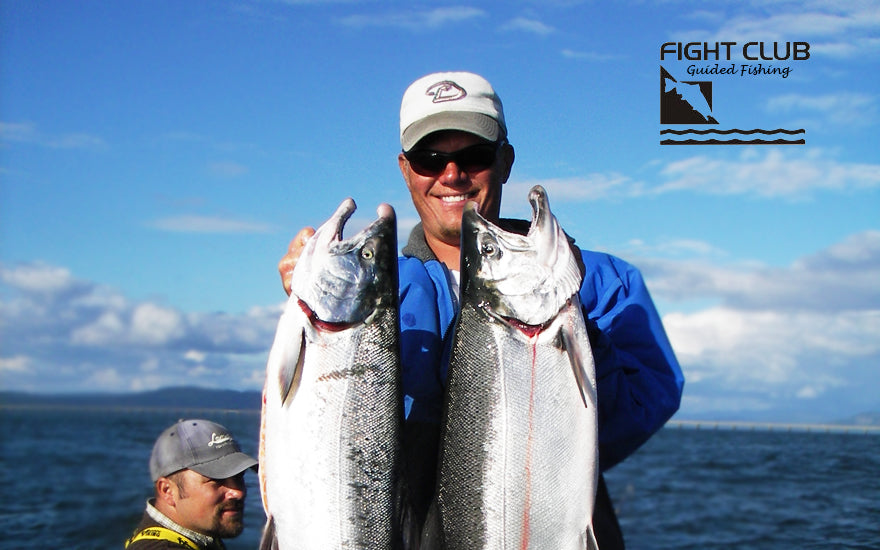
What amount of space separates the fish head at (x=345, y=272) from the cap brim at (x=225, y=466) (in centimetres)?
281

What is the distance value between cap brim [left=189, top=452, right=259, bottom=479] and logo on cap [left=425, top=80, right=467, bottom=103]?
10.2 feet

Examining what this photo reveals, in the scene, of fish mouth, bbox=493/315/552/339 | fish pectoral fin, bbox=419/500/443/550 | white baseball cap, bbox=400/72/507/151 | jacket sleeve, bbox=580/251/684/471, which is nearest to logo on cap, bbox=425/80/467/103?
white baseball cap, bbox=400/72/507/151

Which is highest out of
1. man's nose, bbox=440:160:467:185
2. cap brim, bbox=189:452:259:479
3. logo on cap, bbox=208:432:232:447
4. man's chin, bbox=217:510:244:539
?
man's nose, bbox=440:160:467:185

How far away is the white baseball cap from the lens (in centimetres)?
397

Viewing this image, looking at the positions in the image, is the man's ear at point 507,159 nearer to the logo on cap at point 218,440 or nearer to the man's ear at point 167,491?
the logo on cap at point 218,440

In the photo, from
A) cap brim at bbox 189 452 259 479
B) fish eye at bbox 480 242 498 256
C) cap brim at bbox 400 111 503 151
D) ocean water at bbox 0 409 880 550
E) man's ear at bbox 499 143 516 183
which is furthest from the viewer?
ocean water at bbox 0 409 880 550

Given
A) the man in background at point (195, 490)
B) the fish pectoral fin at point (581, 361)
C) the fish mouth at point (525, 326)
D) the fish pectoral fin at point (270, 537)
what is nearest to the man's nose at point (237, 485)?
the man in background at point (195, 490)

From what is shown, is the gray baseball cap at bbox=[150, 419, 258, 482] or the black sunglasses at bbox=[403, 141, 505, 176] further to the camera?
the gray baseball cap at bbox=[150, 419, 258, 482]

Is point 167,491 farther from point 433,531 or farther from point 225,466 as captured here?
point 433,531

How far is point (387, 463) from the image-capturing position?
3.32 meters

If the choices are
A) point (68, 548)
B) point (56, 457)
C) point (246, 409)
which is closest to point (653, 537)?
point (68, 548)

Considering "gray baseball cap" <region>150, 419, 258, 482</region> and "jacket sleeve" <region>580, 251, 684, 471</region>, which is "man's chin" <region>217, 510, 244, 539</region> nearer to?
"gray baseball cap" <region>150, 419, 258, 482</region>

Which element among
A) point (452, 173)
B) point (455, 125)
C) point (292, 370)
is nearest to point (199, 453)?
point (292, 370)

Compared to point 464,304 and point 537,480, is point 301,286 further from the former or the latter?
point 537,480
